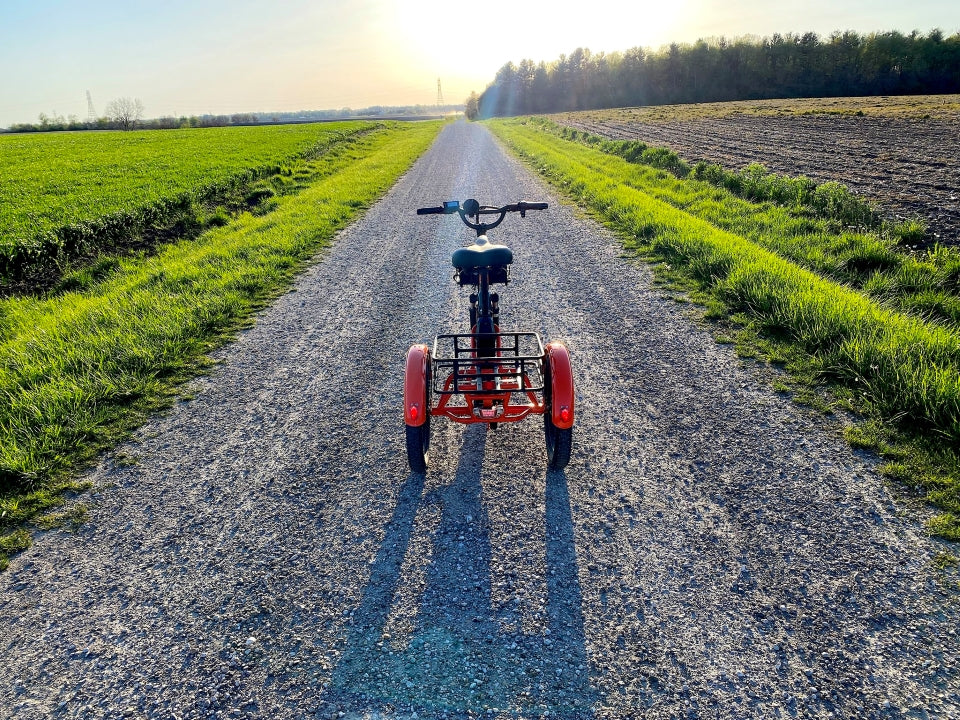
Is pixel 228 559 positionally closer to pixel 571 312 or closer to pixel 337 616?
pixel 337 616

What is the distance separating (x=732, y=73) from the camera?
89562 mm

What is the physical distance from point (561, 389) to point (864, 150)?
74.8 ft

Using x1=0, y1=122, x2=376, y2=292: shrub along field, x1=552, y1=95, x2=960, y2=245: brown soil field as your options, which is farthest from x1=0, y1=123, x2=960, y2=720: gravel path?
x1=0, y1=122, x2=376, y2=292: shrub along field

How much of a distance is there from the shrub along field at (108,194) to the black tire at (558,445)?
35.0 ft

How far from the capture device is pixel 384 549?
3527mm

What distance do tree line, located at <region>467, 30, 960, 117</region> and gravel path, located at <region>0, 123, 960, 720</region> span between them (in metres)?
93.8

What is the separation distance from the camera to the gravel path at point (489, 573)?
2617 millimetres

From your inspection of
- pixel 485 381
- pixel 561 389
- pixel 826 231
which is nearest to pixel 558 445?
pixel 561 389

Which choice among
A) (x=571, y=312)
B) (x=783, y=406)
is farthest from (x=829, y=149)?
(x=783, y=406)

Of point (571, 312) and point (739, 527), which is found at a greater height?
point (571, 312)

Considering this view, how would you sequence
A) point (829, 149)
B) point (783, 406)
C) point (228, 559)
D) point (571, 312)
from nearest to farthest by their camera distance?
point (228, 559) → point (783, 406) → point (571, 312) → point (829, 149)

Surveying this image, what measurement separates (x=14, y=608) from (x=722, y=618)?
4184 mm

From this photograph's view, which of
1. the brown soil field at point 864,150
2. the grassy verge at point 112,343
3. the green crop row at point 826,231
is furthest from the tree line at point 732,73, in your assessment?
the grassy verge at point 112,343

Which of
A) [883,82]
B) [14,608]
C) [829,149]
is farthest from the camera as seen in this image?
[883,82]
